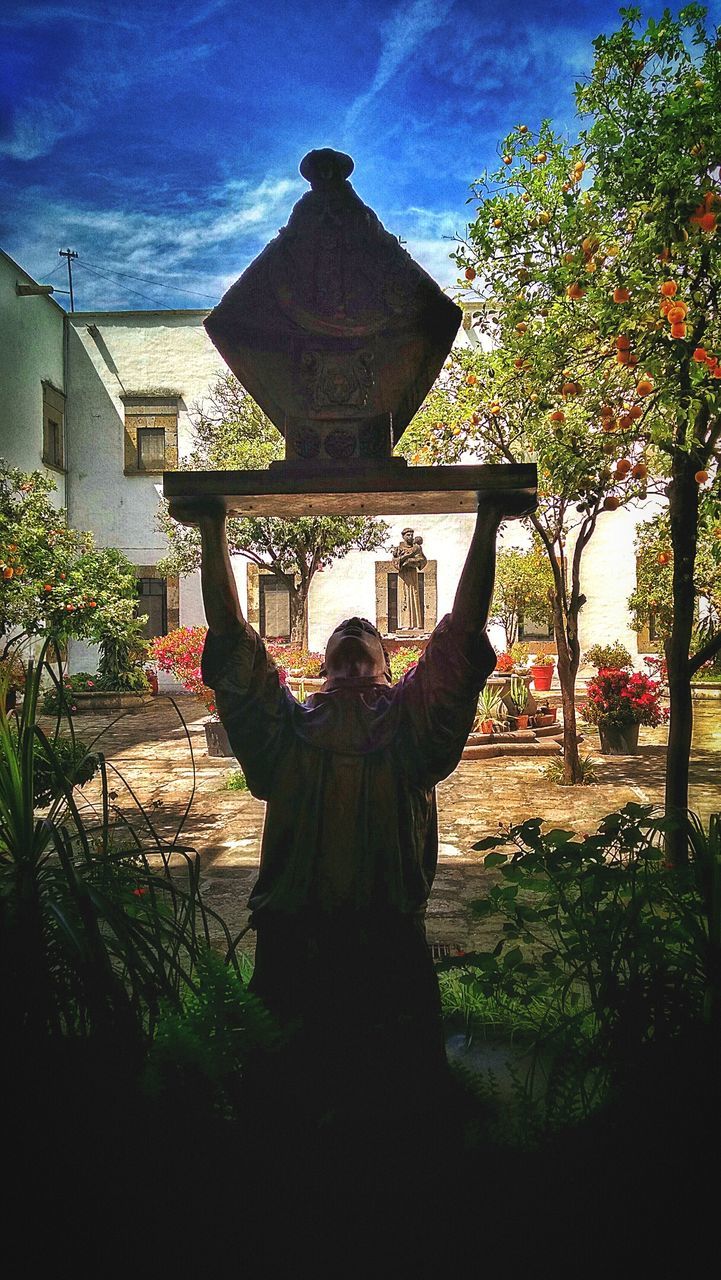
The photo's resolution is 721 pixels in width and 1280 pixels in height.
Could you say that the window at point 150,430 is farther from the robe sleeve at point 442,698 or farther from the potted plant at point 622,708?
the robe sleeve at point 442,698

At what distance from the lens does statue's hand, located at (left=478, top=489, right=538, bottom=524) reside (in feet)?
6.15

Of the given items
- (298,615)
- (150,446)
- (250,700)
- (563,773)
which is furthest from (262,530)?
(250,700)

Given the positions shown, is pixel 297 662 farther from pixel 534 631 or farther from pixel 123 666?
pixel 534 631

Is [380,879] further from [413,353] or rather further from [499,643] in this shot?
[499,643]

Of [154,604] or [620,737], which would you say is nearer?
[620,737]

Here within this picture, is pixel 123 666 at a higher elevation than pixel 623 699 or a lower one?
higher

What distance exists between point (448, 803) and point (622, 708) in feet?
10.9

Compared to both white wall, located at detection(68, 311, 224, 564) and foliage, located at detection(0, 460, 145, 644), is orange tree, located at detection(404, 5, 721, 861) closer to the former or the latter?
foliage, located at detection(0, 460, 145, 644)

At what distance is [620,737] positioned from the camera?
960cm

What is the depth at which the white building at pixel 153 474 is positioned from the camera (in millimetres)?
17344

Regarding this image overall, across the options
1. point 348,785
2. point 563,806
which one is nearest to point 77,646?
point 563,806

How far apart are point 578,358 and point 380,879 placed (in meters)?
3.05

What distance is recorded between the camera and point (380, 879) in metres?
2.03

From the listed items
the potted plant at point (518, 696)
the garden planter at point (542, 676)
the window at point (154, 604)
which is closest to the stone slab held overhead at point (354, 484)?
the potted plant at point (518, 696)
